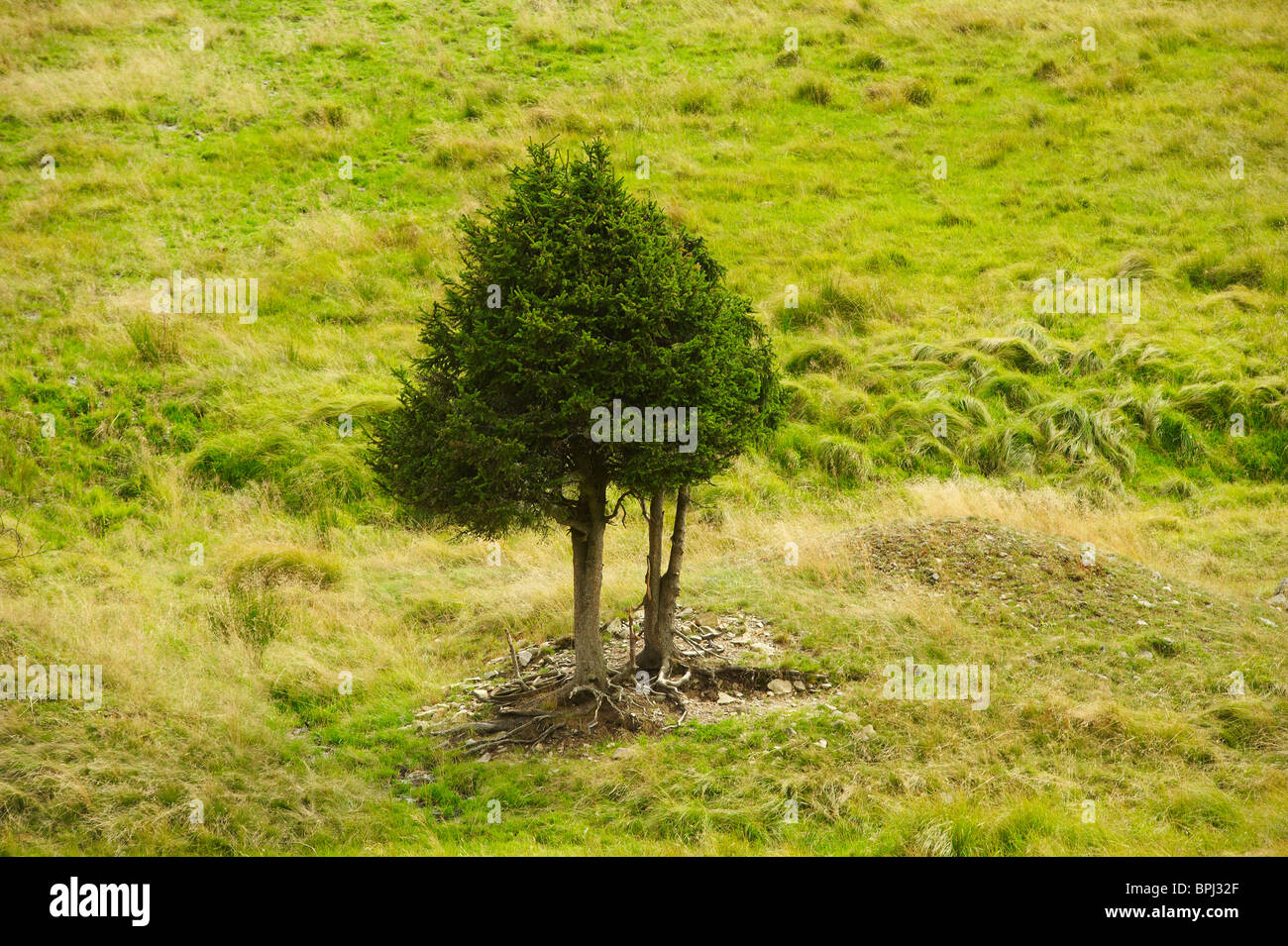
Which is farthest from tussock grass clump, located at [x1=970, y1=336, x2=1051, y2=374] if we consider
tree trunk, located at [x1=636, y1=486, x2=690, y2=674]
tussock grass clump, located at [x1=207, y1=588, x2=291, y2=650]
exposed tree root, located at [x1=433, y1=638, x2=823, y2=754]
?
tussock grass clump, located at [x1=207, y1=588, x2=291, y2=650]

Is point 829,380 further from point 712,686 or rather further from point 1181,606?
point 712,686

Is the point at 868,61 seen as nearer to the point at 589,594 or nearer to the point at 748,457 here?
the point at 748,457

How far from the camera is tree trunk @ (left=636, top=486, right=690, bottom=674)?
37.4ft

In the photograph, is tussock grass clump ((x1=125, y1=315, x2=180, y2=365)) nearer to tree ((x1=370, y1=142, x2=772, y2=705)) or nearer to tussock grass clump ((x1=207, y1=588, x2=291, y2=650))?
tussock grass clump ((x1=207, y1=588, x2=291, y2=650))

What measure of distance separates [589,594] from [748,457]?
8.53m

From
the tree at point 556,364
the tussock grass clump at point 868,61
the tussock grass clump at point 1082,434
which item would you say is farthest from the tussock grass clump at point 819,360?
the tussock grass clump at point 868,61

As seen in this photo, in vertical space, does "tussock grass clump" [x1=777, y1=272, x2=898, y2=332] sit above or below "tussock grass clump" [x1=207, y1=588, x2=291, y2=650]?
above

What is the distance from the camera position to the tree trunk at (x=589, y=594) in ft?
34.9

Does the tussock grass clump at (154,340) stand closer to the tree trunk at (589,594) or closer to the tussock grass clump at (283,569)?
the tussock grass clump at (283,569)

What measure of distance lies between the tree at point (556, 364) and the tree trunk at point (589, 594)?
0.17 metres

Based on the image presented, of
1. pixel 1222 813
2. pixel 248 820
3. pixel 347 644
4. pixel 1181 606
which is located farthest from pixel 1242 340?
pixel 248 820

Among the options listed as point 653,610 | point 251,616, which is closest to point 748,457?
point 653,610

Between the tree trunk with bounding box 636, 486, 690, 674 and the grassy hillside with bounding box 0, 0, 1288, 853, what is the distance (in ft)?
4.11

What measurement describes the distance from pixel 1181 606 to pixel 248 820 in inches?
459
